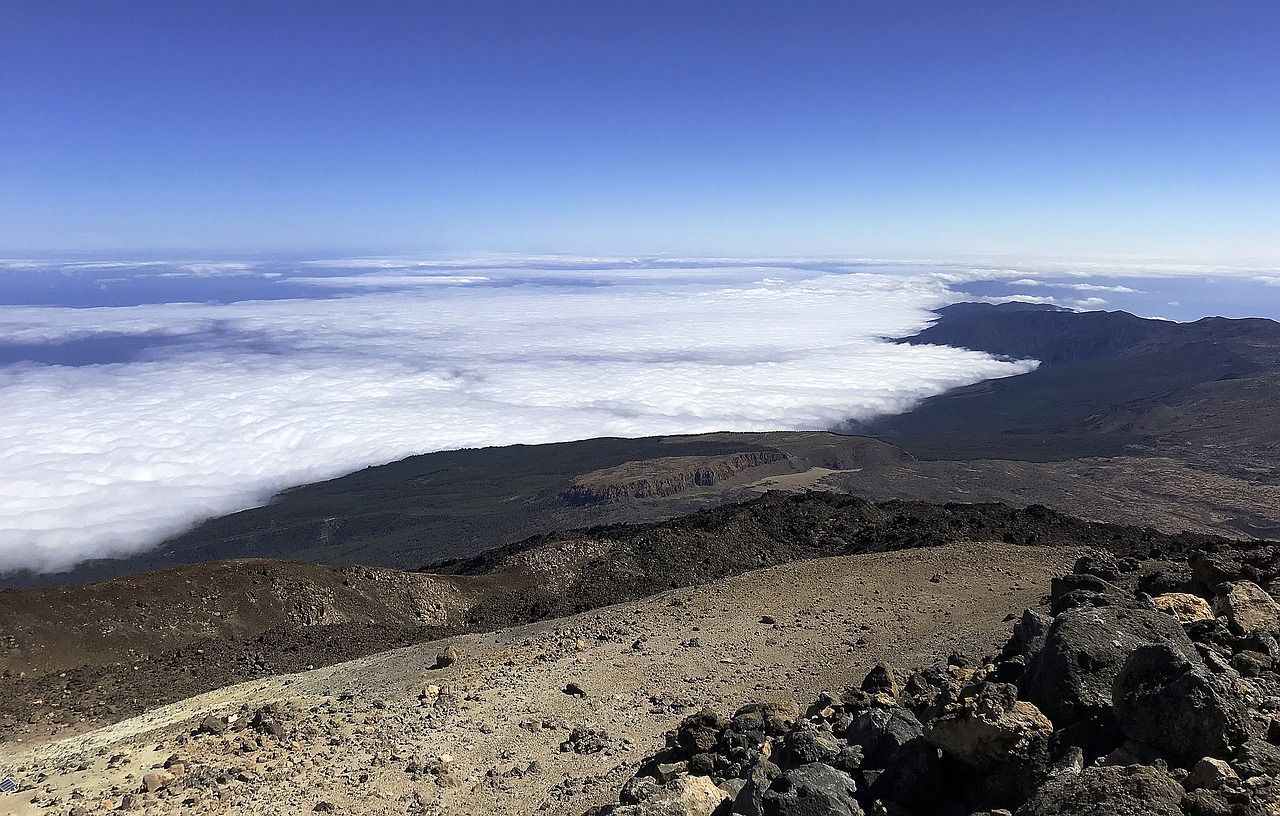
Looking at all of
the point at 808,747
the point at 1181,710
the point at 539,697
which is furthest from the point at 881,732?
the point at 539,697

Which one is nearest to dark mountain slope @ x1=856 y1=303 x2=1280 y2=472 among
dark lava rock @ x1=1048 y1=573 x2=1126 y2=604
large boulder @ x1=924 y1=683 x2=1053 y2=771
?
dark lava rock @ x1=1048 y1=573 x2=1126 y2=604

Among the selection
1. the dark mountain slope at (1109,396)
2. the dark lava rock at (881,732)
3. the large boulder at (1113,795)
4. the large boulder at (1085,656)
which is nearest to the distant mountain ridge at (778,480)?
the dark mountain slope at (1109,396)

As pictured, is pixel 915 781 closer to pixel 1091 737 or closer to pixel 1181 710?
pixel 1091 737

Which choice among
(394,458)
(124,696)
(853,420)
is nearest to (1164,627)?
(124,696)

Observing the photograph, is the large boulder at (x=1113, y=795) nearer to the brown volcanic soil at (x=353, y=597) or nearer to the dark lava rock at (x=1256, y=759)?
the dark lava rock at (x=1256, y=759)

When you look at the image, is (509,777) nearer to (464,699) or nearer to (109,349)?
(464,699)

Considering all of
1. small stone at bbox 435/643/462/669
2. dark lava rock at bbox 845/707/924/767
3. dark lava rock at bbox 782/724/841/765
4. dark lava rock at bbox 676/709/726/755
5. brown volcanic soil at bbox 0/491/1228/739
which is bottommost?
brown volcanic soil at bbox 0/491/1228/739

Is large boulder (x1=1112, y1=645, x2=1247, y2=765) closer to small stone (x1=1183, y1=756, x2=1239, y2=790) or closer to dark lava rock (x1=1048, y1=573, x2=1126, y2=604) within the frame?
small stone (x1=1183, y1=756, x2=1239, y2=790)
